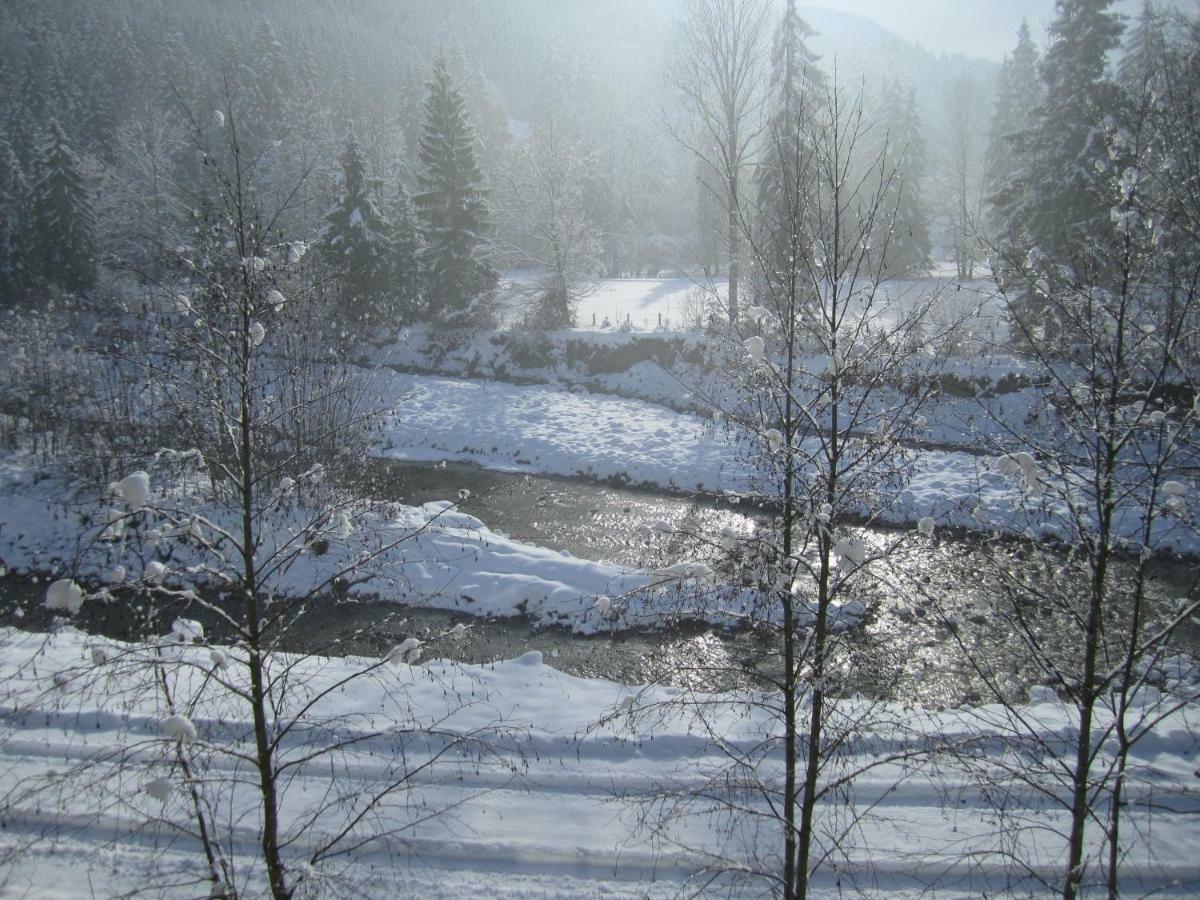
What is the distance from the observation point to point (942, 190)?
44.4m

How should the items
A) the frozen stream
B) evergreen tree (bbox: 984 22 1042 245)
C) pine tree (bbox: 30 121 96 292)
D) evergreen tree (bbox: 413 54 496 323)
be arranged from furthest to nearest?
evergreen tree (bbox: 984 22 1042 245), pine tree (bbox: 30 121 96 292), evergreen tree (bbox: 413 54 496 323), the frozen stream

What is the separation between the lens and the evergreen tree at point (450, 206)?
2538cm

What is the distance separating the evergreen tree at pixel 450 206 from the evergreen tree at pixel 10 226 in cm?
1857

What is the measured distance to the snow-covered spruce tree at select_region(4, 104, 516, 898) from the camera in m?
3.44

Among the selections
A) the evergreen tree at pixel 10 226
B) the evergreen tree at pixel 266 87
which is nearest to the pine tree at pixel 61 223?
the evergreen tree at pixel 10 226

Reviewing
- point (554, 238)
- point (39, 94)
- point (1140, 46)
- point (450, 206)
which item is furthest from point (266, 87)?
point (1140, 46)

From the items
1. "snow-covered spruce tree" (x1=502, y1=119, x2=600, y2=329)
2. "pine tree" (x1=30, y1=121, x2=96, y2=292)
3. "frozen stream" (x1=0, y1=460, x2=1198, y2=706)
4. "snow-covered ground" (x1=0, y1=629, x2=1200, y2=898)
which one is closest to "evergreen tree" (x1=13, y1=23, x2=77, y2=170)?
"pine tree" (x1=30, y1=121, x2=96, y2=292)

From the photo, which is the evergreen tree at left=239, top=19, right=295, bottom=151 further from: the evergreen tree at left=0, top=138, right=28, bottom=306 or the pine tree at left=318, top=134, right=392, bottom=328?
the pine tree at left=318, top=134, right=392, bottom=328

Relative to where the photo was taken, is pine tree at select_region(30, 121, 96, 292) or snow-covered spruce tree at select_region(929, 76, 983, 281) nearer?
pine tree at select_region(30, 121, 96, 292)

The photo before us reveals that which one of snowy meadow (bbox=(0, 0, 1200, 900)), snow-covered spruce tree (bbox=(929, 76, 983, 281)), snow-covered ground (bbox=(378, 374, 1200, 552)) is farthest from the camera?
snow-covered spruce tree (bbox=(929, 76, 983, 281))

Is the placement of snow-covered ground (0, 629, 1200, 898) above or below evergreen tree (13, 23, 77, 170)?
below

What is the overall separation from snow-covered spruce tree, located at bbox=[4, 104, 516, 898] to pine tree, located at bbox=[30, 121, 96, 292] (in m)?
28.1

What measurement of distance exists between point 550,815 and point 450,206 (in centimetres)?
2406

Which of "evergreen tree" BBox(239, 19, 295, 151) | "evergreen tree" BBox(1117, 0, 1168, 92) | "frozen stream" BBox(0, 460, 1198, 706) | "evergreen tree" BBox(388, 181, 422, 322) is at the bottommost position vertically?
"frozen stream" BBox(0, 460, 1198, 706)
